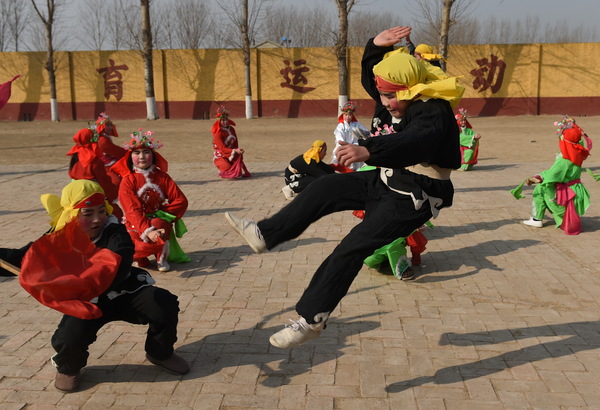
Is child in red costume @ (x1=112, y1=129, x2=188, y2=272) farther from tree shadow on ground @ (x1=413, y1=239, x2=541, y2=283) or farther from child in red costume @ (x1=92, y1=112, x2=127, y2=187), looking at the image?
child in red costume @ (x1=92, y1=112, x2=127, y2=187)

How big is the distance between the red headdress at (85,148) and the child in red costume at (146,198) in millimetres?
1765

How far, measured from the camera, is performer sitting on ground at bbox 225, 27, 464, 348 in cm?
358

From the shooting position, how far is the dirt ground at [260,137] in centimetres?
1684

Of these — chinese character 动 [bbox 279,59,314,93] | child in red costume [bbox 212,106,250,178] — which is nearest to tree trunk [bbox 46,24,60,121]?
chinese character 动 [bbox 279,59,314,93]

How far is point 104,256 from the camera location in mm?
3703

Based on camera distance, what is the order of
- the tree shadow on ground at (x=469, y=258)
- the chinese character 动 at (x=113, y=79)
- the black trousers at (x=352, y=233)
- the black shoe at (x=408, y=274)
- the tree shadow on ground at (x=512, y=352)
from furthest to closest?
→ the chinese character 动 at (x=113, y=79) < the tree shadow on ground at (x=469, y=258) < the black shoe at (x=408, y=274) < the tree shadow on ground at (x=512, y=352) < the black trousers at (x=352, y=233)

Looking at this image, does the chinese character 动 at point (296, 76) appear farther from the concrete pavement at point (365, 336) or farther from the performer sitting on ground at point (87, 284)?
the performer sitting on ground at point (87, 284)

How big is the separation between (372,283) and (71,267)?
3.15 meters

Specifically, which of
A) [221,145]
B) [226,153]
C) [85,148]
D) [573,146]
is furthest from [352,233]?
[221,145]

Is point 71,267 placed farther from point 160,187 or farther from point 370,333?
point 160,187

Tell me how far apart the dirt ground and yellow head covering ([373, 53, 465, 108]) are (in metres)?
12.3

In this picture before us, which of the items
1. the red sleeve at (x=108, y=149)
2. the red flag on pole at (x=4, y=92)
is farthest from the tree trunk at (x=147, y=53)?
the red flag on pole at (x=4, y=92)

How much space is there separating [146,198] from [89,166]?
217 centimetres

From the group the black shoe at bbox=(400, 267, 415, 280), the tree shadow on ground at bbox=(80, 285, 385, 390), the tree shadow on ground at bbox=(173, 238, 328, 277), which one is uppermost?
the black shoe at bbox=(400, 267, 415, 280)
